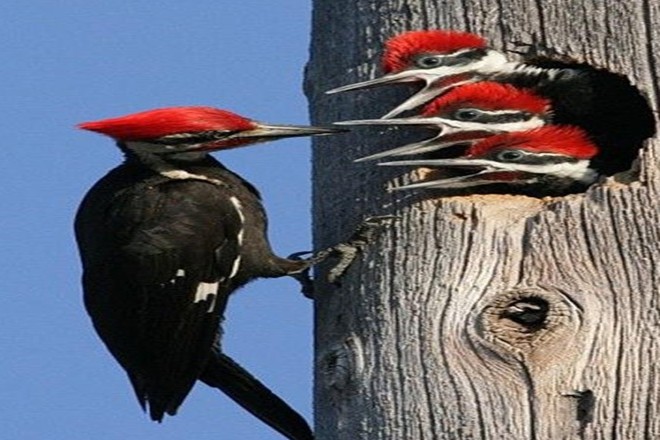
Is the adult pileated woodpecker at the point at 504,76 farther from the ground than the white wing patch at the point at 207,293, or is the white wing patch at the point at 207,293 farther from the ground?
the adult pileated woodpecker at the point at 504,76

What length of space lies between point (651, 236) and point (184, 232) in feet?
4.70

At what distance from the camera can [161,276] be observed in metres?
3.96

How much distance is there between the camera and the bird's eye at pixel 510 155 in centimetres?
352

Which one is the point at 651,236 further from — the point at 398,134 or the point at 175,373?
the point at 175,373

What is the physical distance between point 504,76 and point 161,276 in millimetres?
1104

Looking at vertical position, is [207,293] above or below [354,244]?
below

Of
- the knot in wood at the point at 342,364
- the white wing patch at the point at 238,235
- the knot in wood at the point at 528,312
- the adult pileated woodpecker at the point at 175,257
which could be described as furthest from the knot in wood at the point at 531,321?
the white wing patch at the point at 238,235

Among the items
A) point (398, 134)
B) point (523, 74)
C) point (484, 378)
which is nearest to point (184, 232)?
point (398, 134)

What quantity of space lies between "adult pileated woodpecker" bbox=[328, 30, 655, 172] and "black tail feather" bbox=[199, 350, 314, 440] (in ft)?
2.93

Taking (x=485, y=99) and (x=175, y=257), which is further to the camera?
(x=175, y=257)

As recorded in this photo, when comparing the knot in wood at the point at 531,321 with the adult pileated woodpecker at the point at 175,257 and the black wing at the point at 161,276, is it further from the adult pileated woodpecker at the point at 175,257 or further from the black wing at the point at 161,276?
the black wing at the point at 161,276

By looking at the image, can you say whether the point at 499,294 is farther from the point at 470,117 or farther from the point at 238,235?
the point at 238,235

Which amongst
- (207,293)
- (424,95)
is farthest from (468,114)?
(207,293)

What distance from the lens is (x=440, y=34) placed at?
11.6 feet
